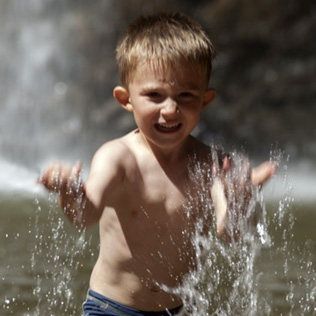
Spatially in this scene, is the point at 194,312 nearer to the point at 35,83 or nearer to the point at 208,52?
the point at 208,52

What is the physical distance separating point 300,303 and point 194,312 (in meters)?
0.80

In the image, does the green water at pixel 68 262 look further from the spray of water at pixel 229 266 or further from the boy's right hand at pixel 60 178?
the boy's right hand at pixel 60 178

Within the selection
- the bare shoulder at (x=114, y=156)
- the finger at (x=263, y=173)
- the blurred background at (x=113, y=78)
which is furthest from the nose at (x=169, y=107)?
the blurred background at (x=113, y=78)

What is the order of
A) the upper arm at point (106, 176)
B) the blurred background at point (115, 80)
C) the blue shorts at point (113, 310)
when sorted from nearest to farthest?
the upper arm at point (106, 176) < the blue shorts at point (113, 310) < the blurred background at point (115, 80)

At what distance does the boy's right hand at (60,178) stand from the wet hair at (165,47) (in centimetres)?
55

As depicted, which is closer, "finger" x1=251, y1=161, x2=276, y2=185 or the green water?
"finger" x1=251, y1=161, x2=276, y2=185

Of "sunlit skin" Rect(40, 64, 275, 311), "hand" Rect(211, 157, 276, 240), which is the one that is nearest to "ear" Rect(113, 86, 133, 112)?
"sunlit skin" Rect(40, 64, 275, 311)

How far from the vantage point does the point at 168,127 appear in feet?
9.48

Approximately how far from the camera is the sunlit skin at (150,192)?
2.87 meters

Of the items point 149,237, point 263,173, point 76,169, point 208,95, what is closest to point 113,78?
point 208,95

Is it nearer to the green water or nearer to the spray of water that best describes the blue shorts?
the spray of water

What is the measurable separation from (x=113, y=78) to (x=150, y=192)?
20.6ft

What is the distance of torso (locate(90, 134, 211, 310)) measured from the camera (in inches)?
116

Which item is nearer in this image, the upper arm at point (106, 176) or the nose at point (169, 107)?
the upper arm at point (106, 176)
